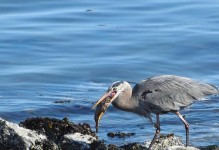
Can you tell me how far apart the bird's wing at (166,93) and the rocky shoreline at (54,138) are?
490 mm

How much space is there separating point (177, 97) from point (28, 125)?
6.40 ft

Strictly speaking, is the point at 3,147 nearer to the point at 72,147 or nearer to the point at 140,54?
the point at 72,147

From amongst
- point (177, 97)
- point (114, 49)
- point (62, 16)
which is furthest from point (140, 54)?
point (177, 97)

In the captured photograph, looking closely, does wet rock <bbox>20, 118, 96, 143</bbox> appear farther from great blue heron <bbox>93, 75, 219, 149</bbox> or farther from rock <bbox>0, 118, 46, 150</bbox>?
great blue heron <bbox>93, 75, 219, 149</bbox>

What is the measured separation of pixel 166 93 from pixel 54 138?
1.70m

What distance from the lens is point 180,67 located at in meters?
14.3

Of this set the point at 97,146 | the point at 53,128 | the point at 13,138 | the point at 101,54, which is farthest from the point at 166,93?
the point at 101,54

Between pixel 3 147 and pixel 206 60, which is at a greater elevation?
pixel 206 60

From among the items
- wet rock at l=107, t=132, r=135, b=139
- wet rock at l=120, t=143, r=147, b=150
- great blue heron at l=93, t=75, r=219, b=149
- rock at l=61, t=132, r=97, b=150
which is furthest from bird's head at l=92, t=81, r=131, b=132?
wet rock at l=107, t=132, r=135, b=139

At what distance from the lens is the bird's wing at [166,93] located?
9.67 metres

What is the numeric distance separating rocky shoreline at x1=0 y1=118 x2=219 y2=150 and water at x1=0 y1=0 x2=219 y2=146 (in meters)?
0.99

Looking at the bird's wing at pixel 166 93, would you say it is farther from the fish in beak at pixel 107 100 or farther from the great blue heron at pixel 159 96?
the fish in beak at pixel 107 100

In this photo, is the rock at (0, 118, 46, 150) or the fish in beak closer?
the rock at (0, 118, 46, 150)

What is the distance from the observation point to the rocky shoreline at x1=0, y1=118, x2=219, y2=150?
8281 mm
